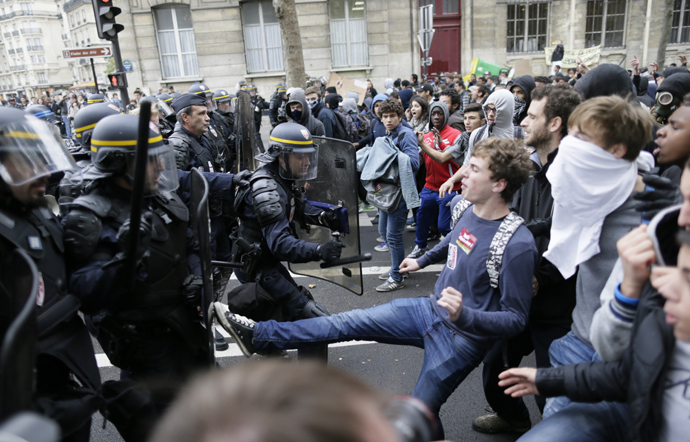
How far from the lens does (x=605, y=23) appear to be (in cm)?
2031

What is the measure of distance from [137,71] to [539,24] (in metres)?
17.6

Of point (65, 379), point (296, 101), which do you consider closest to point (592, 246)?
point (65, 379)

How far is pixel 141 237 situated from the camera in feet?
6.24

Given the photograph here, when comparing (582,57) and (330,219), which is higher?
(582,57)

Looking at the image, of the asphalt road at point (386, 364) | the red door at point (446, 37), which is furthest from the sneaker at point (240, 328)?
the red door at point (446, 37)

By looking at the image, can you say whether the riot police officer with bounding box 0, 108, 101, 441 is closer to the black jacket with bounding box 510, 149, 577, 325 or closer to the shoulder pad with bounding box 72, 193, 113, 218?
the shoulder pad with bounding box 72, 193, 113, 218

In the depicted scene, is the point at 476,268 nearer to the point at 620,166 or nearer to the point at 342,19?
the point at 620,166

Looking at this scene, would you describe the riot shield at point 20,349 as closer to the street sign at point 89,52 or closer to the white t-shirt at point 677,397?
the white t-shirt at point 677,397

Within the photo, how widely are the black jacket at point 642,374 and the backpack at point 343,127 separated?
6304mm

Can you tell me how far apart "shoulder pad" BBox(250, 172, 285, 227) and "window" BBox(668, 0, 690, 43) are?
2511cm

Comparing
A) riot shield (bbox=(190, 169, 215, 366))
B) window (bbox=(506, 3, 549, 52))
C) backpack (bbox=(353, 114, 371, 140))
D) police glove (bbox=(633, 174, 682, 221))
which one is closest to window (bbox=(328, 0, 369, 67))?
window (bbox=(506, 3, 549, 52))

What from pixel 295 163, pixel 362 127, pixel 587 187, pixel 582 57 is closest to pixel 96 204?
pixel 295 163

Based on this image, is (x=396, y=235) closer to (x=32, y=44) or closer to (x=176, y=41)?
(x=176, y=41)

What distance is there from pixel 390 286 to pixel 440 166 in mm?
1455
